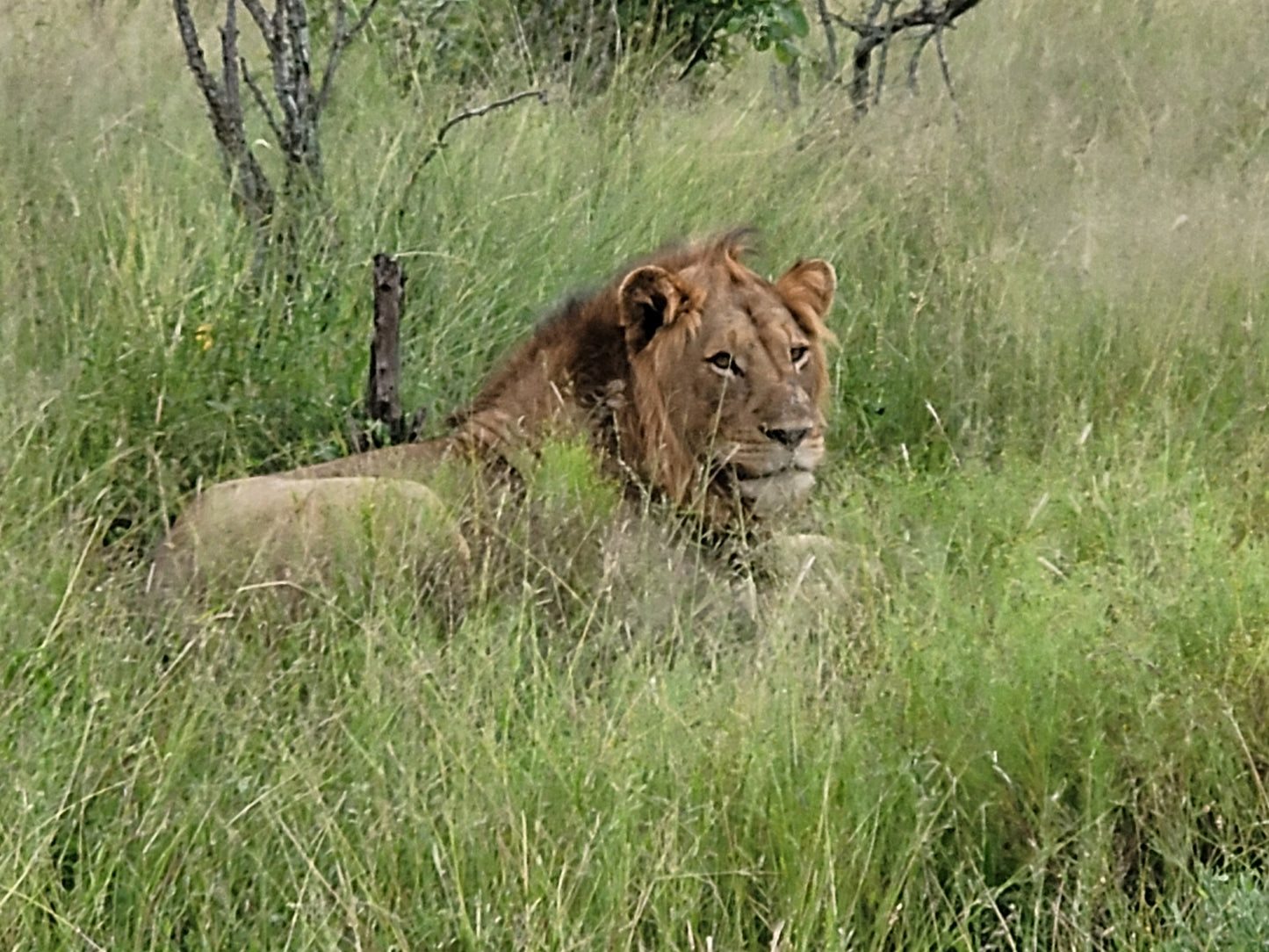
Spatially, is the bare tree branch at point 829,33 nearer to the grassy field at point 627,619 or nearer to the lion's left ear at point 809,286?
the grassy field at point 627,619

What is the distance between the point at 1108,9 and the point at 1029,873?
27.6ft

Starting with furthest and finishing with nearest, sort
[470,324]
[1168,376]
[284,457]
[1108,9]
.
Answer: [1108,9] → [470,324] → [1168,376] → [284,457]

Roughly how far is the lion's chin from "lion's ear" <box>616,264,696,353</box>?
0.44 metres

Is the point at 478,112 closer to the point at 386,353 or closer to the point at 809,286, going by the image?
the point at 386,353

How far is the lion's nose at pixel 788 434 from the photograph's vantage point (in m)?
4.37

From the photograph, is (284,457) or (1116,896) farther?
(284,457)

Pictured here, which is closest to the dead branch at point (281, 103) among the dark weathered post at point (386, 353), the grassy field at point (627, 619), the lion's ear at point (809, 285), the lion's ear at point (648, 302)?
the grassy field at point (627, 619)

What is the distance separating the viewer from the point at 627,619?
154 inches

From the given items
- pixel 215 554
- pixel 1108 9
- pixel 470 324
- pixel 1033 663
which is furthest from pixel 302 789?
pixel 1108 9

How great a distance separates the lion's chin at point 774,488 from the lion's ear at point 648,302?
0.44 m

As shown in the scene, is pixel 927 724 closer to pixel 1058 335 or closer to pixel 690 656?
pixel 690 656

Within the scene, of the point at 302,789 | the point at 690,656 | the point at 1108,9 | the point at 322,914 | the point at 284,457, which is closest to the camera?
the point at 322,914

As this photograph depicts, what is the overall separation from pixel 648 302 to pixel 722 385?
0.28 metres

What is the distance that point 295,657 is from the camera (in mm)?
3709
